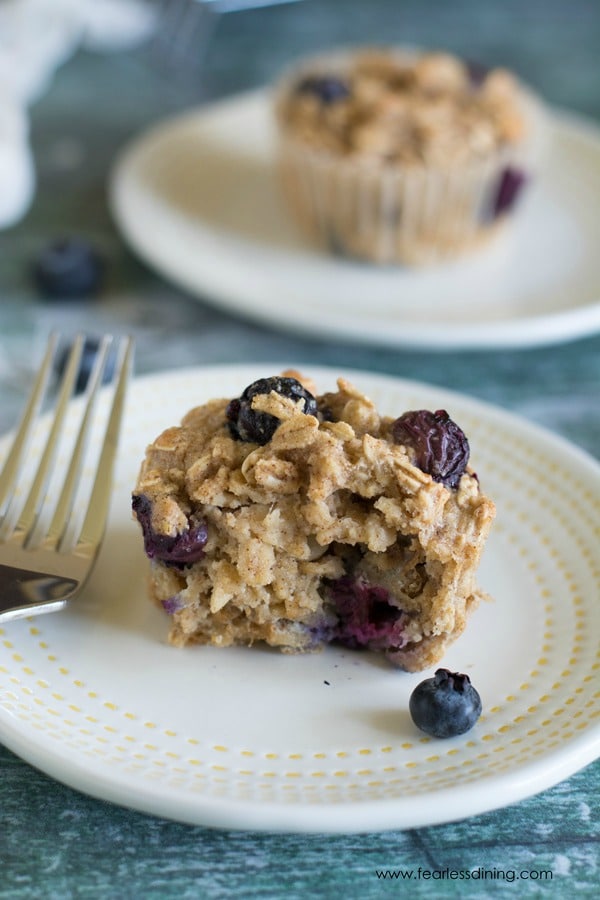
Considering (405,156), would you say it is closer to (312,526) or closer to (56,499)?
(56,499)

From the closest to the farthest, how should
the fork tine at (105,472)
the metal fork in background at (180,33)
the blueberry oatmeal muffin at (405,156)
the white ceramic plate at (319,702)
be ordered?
1. the white ceramic plate at (319,702)
2. the fork tine at (105,472)
3. the blueberry oatmeal muffin at (405,156)
4. the metal fork in background at (180,33)

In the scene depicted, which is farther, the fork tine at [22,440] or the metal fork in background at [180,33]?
the metal fork in background at [180,33]

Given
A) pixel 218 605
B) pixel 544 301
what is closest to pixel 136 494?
pixel 218 605

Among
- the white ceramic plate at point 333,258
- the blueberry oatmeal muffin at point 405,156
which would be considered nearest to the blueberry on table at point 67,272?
the white ceramic plate at point 333,258

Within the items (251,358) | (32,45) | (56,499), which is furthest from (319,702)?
(32,45)

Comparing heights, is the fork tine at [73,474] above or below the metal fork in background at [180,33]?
above

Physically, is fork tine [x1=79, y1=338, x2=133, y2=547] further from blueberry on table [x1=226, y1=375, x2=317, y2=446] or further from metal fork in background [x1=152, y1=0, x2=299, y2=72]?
metal fork in background [x1=152, y1=0, x2=299, y2=72]

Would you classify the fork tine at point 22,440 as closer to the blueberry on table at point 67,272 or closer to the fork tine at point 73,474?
the fork tine at point 73,474

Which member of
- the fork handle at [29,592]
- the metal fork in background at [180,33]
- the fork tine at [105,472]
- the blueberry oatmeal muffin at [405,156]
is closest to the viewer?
the fork handle at [29,592]
